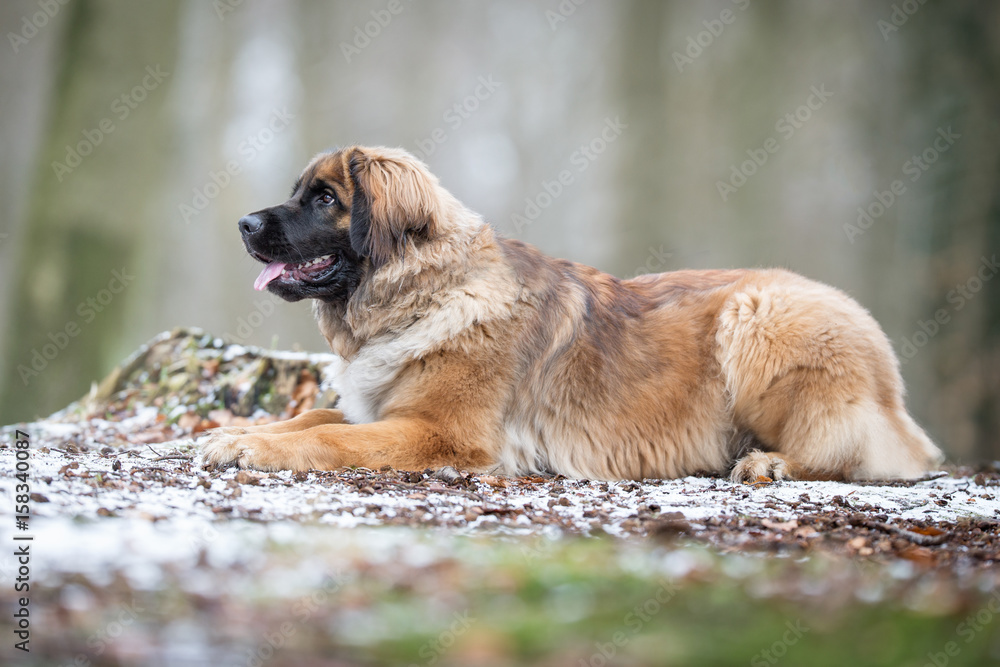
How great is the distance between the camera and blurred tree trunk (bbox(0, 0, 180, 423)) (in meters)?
7.99

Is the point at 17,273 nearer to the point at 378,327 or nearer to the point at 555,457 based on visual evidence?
the point at 378,327

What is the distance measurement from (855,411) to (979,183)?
571cm

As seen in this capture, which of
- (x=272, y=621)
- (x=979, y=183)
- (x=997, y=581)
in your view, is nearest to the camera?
(x=272, y=621)

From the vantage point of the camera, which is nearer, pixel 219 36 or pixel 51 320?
pixel 51 320

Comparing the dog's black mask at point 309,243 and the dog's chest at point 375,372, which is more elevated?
the dog's black mask at point 309,243

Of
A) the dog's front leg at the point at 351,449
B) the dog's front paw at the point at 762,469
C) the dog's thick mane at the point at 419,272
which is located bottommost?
the dog's front paw at the point at 762,469

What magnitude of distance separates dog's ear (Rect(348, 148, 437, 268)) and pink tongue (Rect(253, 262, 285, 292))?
0.45 m

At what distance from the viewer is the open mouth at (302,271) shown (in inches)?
172

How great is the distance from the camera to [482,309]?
4.31 m

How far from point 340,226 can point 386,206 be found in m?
0.30

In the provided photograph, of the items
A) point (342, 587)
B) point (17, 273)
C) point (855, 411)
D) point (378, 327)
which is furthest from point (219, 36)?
point (342, 587)

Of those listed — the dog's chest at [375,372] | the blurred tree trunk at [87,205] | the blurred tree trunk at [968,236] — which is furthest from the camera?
the blurred tree trunk at [968,236]

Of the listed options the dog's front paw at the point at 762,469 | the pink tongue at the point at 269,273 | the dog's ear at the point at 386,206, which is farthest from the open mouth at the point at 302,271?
the dog's front paw at the point at 762,469

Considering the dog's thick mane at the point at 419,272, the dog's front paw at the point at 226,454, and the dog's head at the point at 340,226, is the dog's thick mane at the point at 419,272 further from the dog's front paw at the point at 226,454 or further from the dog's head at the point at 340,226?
the dog's front paw at the point at 226,454
